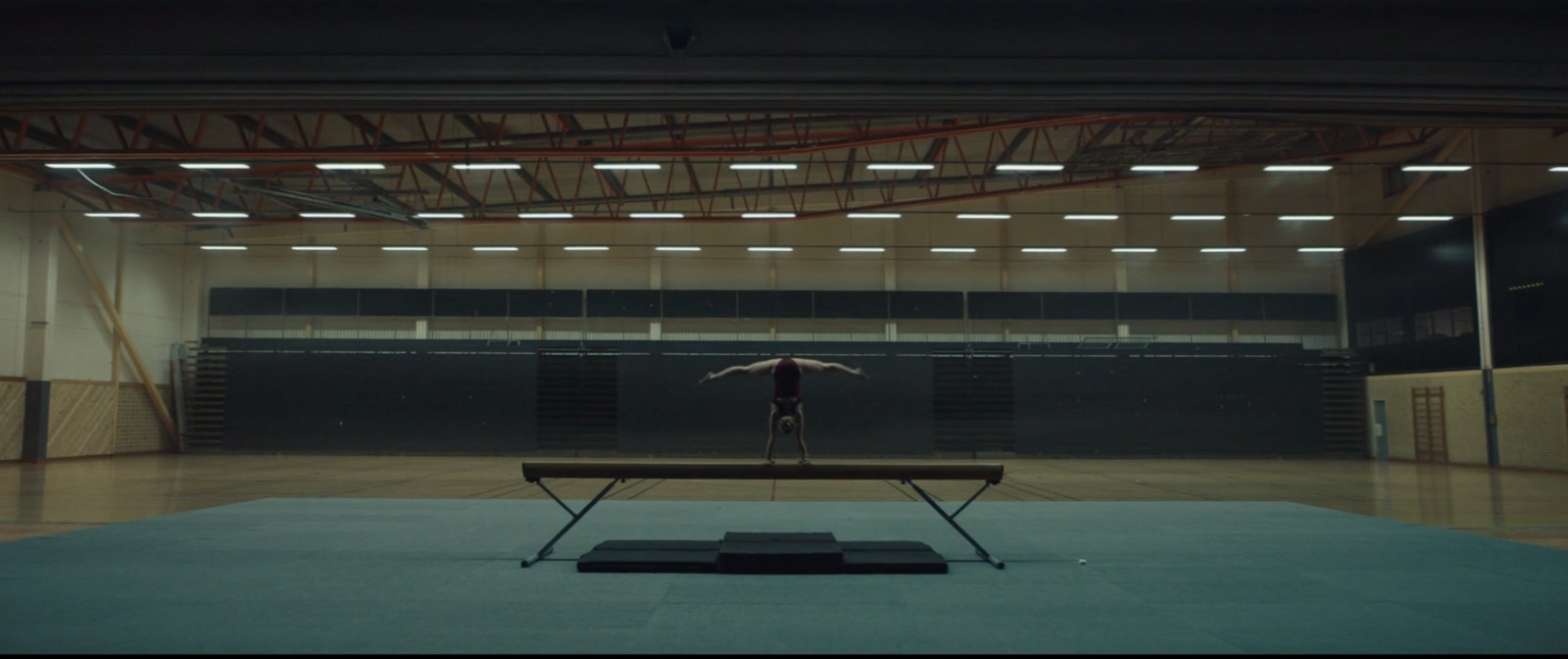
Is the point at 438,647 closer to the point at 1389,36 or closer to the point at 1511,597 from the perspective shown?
the point at 1511,597

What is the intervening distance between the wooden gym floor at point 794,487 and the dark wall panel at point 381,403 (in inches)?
115

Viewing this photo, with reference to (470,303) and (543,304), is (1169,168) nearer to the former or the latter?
(543,304)

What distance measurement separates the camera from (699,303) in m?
22.0

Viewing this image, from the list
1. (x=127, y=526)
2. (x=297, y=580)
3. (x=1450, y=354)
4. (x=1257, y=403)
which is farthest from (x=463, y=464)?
(x=1450, y=354)

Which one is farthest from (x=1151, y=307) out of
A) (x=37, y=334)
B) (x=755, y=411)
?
(x=37, y=334)

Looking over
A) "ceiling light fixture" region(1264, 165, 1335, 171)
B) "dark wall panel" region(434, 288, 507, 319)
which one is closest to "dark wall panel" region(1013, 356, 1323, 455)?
"ceiling light fixture" region(1264, 165, 1335, 171)

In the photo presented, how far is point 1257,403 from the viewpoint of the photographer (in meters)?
21.7

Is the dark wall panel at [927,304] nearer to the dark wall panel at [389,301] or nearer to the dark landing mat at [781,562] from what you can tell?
the dark wall panel at [389,301]

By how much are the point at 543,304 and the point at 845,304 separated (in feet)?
25.4

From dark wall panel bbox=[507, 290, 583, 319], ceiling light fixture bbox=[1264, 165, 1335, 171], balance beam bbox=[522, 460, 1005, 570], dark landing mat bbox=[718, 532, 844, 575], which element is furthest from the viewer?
dark wall panel bbox=[507, 290, 583, 319]

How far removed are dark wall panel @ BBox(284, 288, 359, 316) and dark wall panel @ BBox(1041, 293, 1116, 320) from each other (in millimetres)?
17725

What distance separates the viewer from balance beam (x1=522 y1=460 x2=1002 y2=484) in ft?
19.5

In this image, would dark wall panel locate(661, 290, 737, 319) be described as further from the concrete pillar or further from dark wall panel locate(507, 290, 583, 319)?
the concrete pillar

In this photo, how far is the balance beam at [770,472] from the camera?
5.94 metres
